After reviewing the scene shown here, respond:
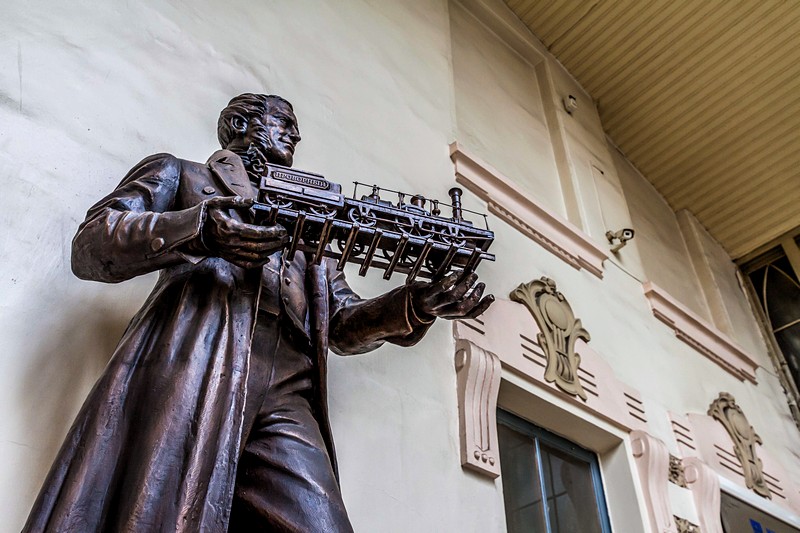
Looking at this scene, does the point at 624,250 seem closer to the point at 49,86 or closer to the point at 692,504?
the point at 692,504

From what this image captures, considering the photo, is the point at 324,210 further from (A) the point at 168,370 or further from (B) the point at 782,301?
(B) the point at 782,301

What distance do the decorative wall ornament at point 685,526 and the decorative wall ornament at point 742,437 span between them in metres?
0.89

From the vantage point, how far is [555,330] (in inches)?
142

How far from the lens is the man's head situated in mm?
2080

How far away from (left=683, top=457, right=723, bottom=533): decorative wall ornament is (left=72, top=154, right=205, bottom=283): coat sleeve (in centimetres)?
309

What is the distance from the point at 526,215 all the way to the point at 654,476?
1424 millimetres

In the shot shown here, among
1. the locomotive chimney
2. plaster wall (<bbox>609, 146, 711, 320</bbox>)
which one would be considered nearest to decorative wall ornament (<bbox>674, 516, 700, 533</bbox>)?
plaster wall (<bbox>609, 146, 711, 320</bbox>)

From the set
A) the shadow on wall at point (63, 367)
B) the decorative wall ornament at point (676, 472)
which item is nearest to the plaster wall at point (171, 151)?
the shadow on wall at point (63, 367)

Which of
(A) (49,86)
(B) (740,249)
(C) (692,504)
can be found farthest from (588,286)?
(B) (740,249)

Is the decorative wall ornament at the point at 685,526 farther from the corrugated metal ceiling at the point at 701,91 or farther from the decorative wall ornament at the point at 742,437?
the corrugated metal ceiling at the point at 701,91

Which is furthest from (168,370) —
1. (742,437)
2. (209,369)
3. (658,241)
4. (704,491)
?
(658,241)

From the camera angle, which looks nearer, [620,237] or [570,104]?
[620,237]

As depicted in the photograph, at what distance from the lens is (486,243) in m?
1.73

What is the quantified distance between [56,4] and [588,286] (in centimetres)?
291
